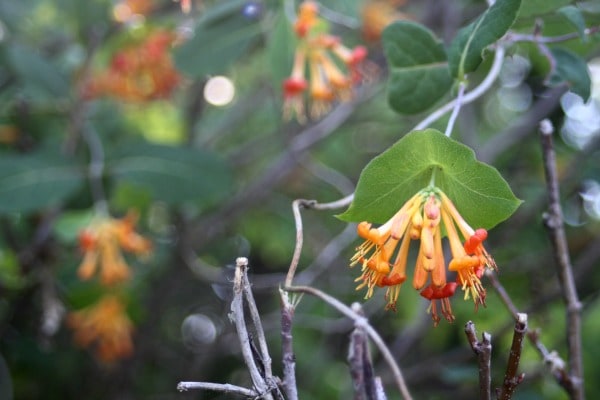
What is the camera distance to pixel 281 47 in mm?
1706

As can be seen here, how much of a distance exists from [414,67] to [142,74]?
146 cm

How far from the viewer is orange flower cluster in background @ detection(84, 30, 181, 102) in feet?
7.77

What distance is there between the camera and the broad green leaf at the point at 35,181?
199 cm

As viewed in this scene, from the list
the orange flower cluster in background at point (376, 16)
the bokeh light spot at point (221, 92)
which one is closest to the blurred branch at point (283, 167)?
the orange flower cluster in background at point (376, 16)

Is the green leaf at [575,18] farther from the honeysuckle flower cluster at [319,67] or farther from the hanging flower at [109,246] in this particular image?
the hanging flower at [109,246]

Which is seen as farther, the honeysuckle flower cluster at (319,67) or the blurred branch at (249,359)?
the honeysuckle flower cluster at (319,67)

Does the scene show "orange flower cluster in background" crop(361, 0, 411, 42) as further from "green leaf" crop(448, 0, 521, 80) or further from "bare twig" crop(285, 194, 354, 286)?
"bare twig" crop(285, 194, 354, 286)

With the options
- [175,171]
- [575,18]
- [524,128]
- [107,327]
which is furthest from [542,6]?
[107,327]

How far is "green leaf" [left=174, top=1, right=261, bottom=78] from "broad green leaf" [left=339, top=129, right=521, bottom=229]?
1122 mm

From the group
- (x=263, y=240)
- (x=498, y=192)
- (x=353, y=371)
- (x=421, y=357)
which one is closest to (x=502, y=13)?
(x=498, y=192)

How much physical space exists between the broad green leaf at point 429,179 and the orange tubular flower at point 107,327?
1.55 meters

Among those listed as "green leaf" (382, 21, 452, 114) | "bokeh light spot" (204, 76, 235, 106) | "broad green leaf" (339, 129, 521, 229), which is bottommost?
"broad green leaf" (339, 129, 521, 229)

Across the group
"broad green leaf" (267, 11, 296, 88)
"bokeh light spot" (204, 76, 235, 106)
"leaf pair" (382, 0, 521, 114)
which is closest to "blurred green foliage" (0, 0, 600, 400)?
"broad green leaf" (267, 11, 296, 88)

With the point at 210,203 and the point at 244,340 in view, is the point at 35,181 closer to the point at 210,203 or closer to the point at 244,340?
the point at 210,203
